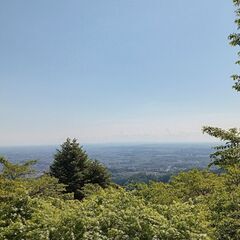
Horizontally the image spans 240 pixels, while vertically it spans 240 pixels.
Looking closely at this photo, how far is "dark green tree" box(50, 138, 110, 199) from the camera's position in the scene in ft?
123

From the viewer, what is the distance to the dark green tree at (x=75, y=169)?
123 feet

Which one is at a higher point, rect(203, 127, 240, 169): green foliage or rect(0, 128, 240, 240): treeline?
rect(203, 127, 240, 169): green foliage

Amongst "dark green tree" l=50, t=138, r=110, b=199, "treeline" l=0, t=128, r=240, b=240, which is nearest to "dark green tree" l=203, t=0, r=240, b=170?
"treeline" l=0, t=128, r=240, b=240

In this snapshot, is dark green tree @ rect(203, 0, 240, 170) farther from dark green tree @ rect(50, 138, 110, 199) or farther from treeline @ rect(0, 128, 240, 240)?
Answer: dark green tree @ rect(50, 138, 110, 199)

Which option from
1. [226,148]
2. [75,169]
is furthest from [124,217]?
[75,169]

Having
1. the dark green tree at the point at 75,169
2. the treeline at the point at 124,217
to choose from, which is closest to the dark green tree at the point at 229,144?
the treeline at the point at 124,217

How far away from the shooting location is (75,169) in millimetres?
37406

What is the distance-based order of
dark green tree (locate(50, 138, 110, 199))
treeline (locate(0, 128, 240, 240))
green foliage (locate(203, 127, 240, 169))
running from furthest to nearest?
dark green tree (locate(50, 138, 110, 199)) → green foliage (locate(203, 127, 240, 169)) → treeline (locate(0, 128, 240, 240))

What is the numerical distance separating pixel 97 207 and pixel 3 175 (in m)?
19.9

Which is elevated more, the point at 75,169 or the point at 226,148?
the point at 226,148

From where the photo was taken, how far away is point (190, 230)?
9.01 metres

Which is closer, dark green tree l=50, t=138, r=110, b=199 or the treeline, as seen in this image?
the treeline

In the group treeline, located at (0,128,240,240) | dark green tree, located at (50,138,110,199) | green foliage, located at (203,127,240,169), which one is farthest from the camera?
dark green tree, located at (50,138,110,199)

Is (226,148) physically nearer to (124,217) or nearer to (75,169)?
(124,217)
